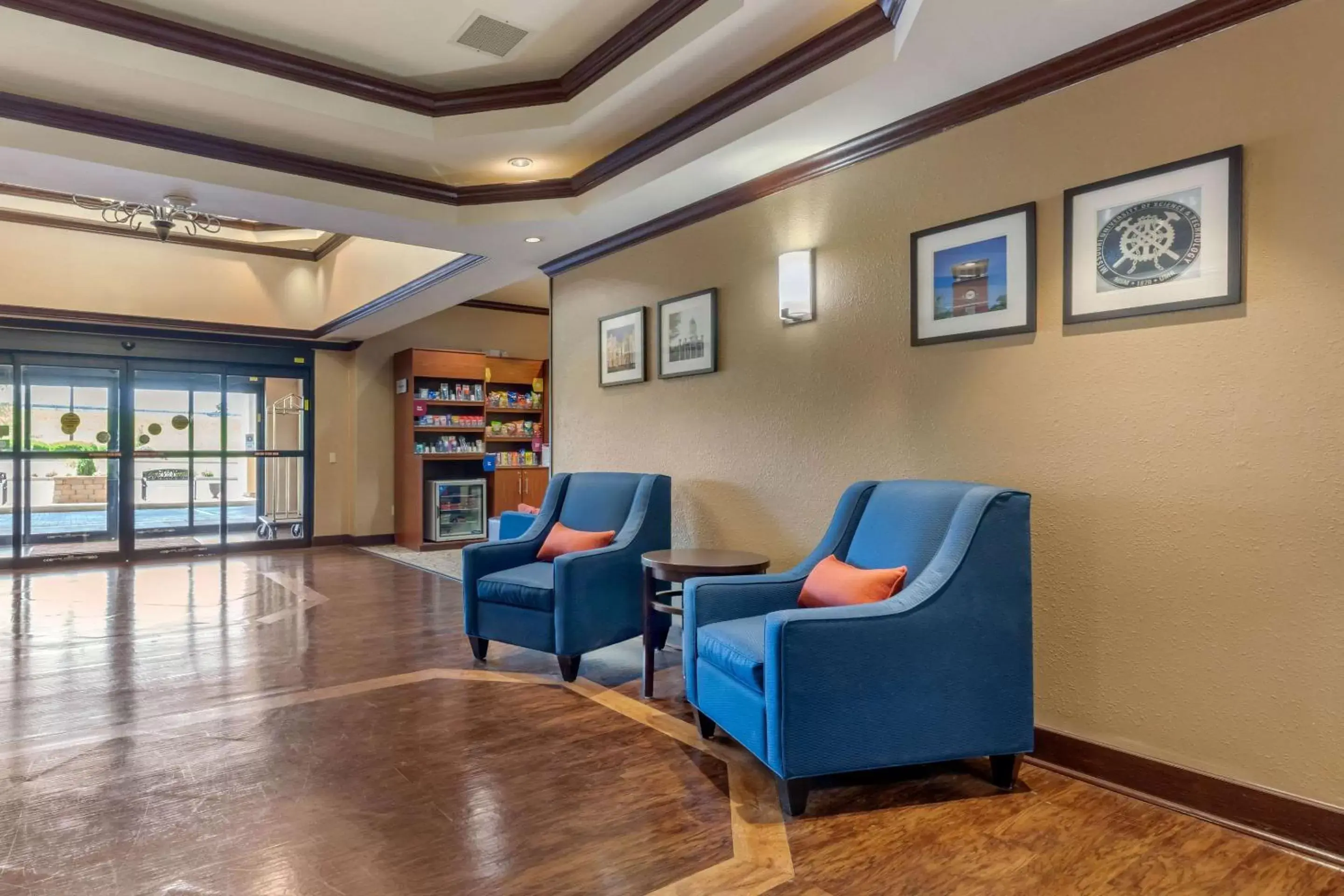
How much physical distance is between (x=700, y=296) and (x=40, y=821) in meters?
3.62

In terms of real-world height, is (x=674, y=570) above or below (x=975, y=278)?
below

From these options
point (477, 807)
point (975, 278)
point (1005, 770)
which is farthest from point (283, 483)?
point (1005, 770)

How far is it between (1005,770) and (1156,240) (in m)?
1.89

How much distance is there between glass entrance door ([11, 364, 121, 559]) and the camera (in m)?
7.91

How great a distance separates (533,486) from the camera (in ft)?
31.8

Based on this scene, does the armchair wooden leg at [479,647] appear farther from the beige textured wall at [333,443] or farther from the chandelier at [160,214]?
the beige textured wall at [333,443]

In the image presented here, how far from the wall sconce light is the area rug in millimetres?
4608

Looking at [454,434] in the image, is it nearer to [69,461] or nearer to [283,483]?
[283,483]

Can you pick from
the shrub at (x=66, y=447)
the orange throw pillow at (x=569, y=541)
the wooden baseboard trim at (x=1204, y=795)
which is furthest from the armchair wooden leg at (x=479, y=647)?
the shrub at (x=66, y=447)

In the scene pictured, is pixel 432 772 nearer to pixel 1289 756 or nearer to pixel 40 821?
pixel 40 821

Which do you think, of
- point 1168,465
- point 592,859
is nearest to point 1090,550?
point 1168,465

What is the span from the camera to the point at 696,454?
448 centimetres

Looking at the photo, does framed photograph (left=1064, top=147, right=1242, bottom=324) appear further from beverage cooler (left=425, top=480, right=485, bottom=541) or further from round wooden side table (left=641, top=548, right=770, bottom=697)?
beverage cooler (left=425, top=480, right=485, bottom=541)

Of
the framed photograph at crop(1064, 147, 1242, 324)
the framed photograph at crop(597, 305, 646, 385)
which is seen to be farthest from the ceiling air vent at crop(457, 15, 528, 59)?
the framed photograph at crop(1064, 147, 1242, 324)
